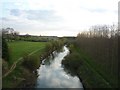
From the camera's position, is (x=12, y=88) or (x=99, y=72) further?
(x=99, y=72)

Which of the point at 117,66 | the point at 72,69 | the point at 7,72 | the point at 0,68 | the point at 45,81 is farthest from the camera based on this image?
the point at 72,69

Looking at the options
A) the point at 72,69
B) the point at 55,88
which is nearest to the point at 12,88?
the point at 55,88

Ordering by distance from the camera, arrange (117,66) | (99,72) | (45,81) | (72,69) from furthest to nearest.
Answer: (72,69) → (45,81) → (99,72) → (117,66)

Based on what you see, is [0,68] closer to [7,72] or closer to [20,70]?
[7,72]

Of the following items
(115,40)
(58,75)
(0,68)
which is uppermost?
(115,40)

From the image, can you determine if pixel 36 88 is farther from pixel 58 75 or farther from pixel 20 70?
pixel 58 75

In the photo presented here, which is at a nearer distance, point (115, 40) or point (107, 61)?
point (115, 40)

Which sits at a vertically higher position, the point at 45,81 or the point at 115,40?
the point at 115,40

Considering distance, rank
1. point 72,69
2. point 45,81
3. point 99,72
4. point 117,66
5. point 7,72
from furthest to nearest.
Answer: point 72,69
point 45,81
point 99,72
point 7,72
point 117,66

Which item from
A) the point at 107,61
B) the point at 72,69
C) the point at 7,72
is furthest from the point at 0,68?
the point at 72,69
